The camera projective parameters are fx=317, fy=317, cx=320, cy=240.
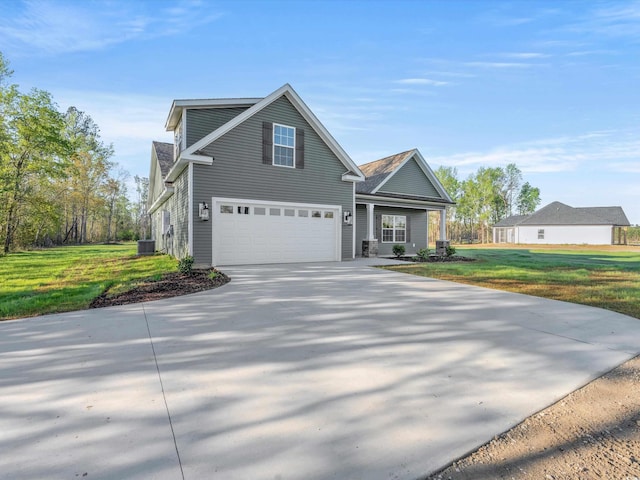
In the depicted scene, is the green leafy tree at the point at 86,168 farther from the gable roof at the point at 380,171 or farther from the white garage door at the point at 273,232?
the gable roof at the point at 380,171

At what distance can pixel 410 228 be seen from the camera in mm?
18062

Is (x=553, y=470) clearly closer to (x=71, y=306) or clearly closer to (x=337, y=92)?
(x=71, y=306)

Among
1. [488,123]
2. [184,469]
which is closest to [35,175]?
[184,469]

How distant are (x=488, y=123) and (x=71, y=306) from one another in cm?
2421

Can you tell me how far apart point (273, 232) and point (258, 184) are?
1810 millimetres

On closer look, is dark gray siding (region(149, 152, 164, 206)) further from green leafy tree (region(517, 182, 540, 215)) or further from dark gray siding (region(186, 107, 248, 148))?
green leafy tree (region(517, 182, 540, 215))

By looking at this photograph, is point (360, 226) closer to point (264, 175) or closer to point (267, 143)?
point (264, 175)

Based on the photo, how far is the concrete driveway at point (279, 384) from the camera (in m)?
1.72

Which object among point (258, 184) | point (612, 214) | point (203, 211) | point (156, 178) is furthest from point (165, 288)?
point (612, 214)

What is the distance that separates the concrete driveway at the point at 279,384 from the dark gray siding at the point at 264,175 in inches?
244

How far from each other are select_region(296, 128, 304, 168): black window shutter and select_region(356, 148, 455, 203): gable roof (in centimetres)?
392

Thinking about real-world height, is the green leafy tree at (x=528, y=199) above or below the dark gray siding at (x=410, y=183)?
above

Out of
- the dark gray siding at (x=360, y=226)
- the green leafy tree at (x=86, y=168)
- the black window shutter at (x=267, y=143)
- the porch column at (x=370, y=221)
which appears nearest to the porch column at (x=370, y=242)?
the porch column at (x=370, y=221)

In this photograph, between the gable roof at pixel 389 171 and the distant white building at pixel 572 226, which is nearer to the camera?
the gable roof at pixel 389 171
